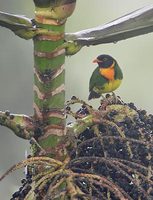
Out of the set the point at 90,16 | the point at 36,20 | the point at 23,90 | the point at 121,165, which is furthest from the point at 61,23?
the point at 23,90

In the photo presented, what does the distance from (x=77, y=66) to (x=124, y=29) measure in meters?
5.50

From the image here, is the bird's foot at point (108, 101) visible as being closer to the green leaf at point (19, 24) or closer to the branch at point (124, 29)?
the branch at point (124, 29)

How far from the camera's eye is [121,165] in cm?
126

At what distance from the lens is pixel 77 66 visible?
22.7 ft

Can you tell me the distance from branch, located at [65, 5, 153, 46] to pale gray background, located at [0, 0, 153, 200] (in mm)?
4622

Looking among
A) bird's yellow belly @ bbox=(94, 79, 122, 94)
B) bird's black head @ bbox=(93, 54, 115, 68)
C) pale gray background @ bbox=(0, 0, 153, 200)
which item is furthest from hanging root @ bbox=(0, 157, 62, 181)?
pale gray background @ bbox=(0, 0, 153, 200)

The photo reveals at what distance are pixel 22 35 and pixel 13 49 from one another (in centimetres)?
605

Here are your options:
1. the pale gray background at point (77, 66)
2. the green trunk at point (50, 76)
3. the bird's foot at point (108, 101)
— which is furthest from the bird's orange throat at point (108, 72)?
the pale gray background at point (77, 66)

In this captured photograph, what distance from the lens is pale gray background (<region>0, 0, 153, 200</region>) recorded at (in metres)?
6.38

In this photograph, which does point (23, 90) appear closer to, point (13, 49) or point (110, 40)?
point (13, 49)

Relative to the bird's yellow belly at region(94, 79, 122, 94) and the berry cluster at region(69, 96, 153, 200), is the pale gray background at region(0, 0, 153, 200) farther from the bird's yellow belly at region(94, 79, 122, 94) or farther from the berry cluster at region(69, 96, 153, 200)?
the berry cluster at region(69, 96, 153, 200)

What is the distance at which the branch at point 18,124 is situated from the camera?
133cm

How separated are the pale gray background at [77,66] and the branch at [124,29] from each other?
4.62 metres

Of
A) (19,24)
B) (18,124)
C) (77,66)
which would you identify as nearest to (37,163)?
(18,124)
